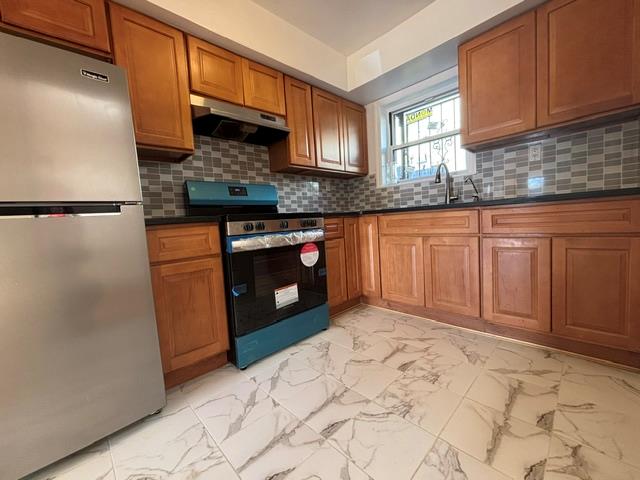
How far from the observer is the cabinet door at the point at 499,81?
1.70m

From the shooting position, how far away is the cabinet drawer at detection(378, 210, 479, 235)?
6.03 feet

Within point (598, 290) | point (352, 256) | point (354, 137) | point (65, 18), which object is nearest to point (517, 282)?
point (598, 290)

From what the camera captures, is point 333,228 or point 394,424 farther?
point 333,228

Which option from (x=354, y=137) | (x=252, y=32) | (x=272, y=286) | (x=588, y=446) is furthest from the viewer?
(x=354, y=137)

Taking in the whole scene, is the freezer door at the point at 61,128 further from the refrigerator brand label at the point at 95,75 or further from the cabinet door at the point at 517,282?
the cabinet door at the point at 517,282

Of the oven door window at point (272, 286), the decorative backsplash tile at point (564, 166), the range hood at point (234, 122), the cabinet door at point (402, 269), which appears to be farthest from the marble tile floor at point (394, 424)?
the range hood at point (234, 122)

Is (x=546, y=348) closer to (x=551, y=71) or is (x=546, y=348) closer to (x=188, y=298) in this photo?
(x=551, y=71)

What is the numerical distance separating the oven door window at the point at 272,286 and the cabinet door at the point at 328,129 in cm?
95

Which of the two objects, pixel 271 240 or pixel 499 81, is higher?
pixel 499 81

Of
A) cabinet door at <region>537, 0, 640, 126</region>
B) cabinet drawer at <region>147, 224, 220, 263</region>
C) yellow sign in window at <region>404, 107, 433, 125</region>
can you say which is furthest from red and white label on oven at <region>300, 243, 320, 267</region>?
yellow sign in window at <region>404, 107, 433, 125</region>

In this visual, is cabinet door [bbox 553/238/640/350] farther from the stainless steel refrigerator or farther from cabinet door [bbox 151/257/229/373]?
the stainless steel refrigerator

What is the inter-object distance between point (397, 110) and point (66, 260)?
9.71ft

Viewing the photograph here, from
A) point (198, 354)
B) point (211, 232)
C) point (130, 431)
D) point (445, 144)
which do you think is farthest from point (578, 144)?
point (130, 431)

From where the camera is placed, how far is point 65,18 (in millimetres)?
1254
